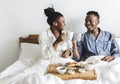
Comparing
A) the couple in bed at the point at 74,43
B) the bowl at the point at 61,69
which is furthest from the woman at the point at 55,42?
the bowl at the point at 61,69

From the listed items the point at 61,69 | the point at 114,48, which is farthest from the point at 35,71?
the point at 114,48

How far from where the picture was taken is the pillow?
2508mm

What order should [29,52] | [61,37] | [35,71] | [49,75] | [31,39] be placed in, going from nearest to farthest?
1. [49,75]
2. [35,71]
3. [61,37]
4. [29,52]
5. [31,39]

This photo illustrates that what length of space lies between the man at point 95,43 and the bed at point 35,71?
0.65 ft

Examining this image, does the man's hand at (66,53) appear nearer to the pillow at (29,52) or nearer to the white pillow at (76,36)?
the white pillow at (76,36)

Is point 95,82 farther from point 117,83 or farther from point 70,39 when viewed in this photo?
point 70,39

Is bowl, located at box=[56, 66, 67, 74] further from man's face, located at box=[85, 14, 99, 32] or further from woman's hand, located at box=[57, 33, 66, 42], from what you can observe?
man's face, located at box=[85, 14, 99, 32]

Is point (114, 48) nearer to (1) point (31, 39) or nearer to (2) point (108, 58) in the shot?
(2) point (108, 58)

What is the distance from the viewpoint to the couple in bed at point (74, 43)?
2268mm

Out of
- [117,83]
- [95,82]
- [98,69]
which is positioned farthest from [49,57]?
[117,83]

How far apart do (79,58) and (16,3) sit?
0.99 meters

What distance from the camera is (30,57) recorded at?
8.35ft

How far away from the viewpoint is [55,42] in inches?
88.8

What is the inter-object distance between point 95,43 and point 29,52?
72cm
